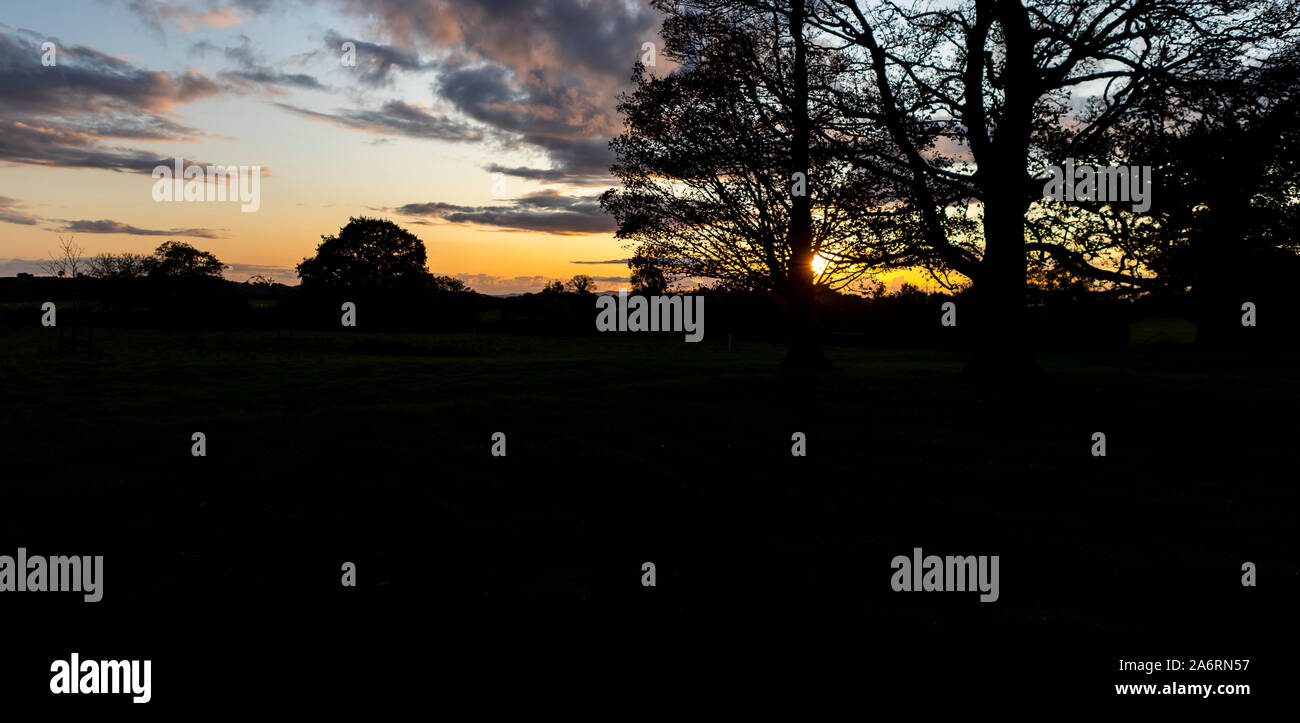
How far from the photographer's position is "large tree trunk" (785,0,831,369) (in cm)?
2295

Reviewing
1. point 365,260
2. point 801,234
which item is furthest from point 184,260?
point 801,234

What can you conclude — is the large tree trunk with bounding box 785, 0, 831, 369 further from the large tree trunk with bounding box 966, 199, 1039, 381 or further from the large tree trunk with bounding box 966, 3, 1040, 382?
the large tree trunk with bounding box 966, 199, 1039, 381

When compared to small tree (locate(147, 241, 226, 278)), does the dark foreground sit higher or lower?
lower

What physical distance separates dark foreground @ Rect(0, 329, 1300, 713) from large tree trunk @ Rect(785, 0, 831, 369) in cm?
886

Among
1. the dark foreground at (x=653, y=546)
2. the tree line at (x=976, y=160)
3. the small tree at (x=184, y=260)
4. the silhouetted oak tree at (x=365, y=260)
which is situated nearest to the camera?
the dark foreground at (x=653, y=546)

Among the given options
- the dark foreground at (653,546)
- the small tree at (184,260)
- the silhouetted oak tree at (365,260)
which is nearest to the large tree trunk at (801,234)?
the dark foreground at (653,546)

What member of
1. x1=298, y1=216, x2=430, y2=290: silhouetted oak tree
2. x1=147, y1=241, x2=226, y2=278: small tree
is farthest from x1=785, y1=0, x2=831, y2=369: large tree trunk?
x1=147, y1=241, x2=226, y2=278: small tree

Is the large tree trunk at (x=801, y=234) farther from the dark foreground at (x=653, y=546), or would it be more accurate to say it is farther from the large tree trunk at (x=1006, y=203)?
the dark foreground at (x=653, y=546)

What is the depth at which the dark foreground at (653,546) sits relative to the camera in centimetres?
564

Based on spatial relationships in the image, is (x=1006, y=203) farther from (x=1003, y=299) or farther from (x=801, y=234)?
(x=801, y=234)

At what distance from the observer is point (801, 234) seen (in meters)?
24.5

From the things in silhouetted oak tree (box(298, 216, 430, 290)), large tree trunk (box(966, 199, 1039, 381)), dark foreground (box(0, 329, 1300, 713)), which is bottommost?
dark foreground (box(0, 329, 1300, 713))

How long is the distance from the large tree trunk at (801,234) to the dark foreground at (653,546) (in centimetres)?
886
